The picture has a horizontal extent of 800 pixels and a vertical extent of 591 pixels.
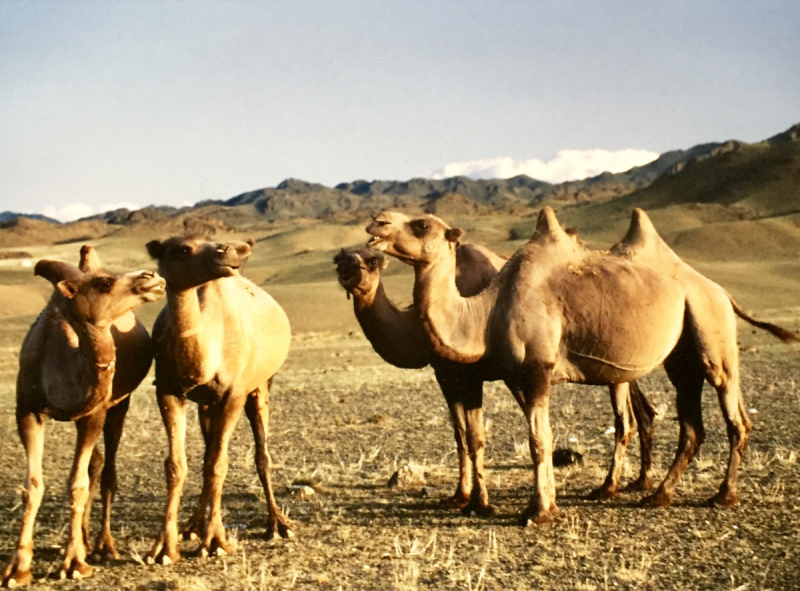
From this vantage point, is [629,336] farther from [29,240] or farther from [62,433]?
[29,240]

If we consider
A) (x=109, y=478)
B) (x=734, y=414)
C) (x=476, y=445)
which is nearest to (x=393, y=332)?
(x=476, y=445)

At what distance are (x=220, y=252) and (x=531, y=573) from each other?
3.29 meters

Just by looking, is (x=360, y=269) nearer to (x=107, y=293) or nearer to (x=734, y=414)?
(x=107, y=293)

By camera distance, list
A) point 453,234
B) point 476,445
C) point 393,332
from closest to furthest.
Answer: point 453,234 < point 393,332 < point 476,445

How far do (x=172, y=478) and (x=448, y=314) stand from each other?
108 inches

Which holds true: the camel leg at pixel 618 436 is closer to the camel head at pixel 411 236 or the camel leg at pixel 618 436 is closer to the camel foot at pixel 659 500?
the camel foot at pixel 659 500

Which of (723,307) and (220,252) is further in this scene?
(723,307)

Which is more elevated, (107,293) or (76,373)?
(107,293)

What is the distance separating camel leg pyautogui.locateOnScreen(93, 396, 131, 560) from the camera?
759 centimetres

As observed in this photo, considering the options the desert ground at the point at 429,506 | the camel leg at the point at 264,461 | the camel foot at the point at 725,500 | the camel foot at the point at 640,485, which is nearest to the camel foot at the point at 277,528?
the camel leg at the point at 264,461

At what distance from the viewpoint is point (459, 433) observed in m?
9.47

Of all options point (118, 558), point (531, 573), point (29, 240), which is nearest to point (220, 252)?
point (118, 558)

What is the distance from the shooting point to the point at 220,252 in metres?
6.55

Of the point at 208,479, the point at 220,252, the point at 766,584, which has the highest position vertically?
the point at 220,252
